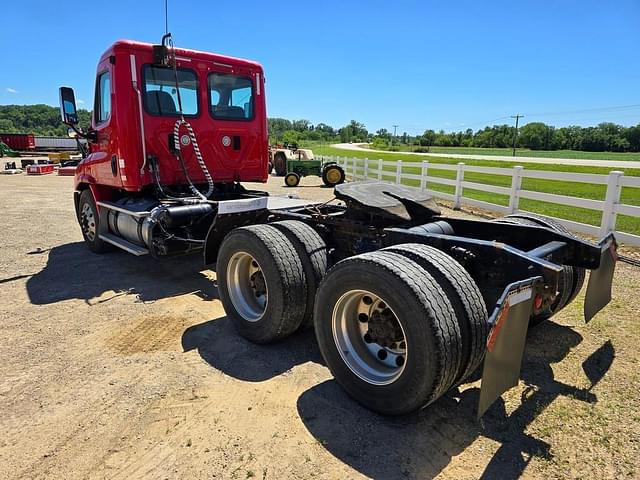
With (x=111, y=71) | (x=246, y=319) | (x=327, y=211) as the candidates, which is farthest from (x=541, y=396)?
(x=111, y=71)

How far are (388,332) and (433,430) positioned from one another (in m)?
0.64

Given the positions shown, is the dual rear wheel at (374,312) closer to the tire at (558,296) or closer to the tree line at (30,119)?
the tire at (558,296)

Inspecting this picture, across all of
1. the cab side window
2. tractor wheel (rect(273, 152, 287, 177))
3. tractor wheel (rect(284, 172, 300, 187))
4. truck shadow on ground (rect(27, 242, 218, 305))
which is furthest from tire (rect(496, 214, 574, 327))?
tractor wheel (rect(273, 152, 287, 177))

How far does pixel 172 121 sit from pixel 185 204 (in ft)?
4.00

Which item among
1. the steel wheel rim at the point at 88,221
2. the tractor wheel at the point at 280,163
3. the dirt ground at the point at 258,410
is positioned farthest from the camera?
the tractor wheel at the point at 280,163

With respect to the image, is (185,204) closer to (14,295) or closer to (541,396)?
(14,295)

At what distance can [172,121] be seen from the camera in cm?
610

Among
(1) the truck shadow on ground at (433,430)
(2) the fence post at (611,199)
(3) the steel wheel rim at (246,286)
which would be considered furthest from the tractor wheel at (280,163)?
(1) the truck shadow on ground at (433,430)

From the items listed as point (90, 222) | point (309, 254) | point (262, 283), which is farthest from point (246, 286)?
point (90, 222)

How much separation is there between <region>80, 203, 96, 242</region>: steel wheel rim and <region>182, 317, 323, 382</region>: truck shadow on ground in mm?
3926

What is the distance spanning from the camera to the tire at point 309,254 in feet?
12.1

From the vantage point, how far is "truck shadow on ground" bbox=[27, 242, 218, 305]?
532cm

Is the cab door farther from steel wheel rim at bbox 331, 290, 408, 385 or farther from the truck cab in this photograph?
steel wheel rim at bbox 331, 290, 408, 385

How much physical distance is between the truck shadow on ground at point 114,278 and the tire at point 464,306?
3.24m
